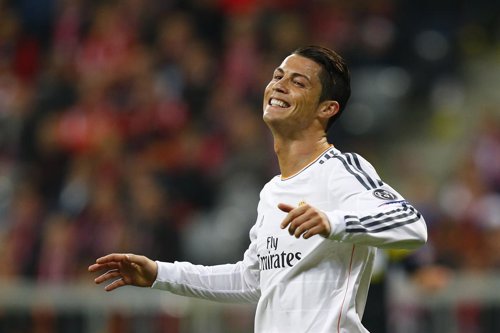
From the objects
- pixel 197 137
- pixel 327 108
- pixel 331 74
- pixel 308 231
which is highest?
pixel 197 137

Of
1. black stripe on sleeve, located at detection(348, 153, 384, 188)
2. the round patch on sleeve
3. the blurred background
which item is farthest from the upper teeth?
the blurred background

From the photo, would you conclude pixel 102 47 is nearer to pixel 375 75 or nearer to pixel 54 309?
pixel 375 75

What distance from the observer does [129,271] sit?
442 centimetres

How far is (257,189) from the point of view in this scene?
977 centimetres

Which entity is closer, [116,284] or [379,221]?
[379,221]

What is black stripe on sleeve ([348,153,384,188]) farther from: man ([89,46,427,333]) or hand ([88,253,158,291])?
hand ([88,253,158,291])

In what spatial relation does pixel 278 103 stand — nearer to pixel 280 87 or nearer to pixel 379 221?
pixel 280 87

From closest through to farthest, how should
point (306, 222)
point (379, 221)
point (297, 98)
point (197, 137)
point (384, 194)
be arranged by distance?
point (306, 222), point (379, 221), point (384, 194), point (297, 98), point (197, 137)

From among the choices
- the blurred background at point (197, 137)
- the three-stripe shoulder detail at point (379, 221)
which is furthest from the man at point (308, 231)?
the blurred background at point (197, 137)

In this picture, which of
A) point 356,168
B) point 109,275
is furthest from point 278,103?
point 109,275

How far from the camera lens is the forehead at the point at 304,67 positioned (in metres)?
4.34

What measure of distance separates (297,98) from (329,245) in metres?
0.65

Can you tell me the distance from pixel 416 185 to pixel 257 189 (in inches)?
63.2

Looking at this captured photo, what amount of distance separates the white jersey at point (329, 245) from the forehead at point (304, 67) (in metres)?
0.34
